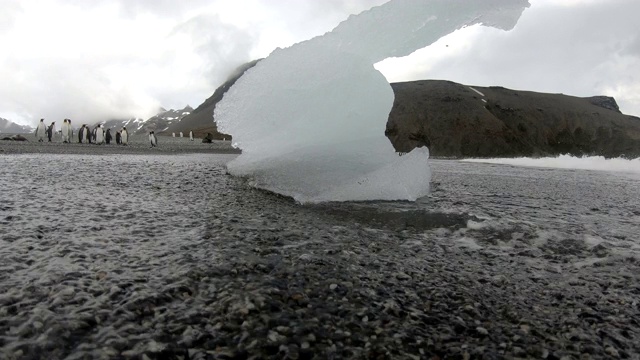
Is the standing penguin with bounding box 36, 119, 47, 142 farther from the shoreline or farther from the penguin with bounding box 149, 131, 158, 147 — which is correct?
the penguin with bounding box 149, 131, 158, 147

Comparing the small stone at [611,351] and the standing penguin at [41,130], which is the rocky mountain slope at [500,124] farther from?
the small stone at [611,351]

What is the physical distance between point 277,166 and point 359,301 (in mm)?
5820

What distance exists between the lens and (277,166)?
845 centimetres

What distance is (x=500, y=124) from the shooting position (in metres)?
92.9

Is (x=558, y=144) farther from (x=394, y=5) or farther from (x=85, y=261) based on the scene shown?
(x=85, y=261)

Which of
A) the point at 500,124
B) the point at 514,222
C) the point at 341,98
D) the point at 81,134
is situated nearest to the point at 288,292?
the point at 514,222

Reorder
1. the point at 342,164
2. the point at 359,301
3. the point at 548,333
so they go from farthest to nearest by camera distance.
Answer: the point at 342,164
the point at 359,301
the point at 548,333

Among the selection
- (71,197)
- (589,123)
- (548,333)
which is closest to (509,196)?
(548,333)

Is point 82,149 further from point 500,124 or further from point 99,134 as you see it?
point 500,124

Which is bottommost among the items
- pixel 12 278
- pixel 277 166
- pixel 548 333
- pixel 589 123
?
pixel 548 333

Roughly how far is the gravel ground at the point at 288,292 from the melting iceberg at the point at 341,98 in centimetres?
285

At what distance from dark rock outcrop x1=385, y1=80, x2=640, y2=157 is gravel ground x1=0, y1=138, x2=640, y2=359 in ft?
272

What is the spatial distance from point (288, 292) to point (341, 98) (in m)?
5.83

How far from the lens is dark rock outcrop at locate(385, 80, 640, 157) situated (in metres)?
89.7
